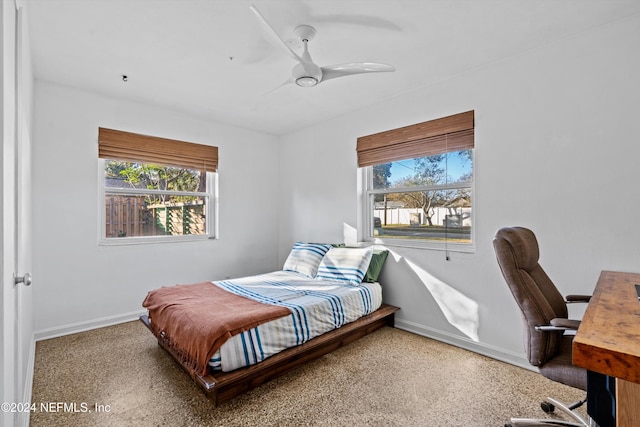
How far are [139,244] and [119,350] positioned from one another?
122cm

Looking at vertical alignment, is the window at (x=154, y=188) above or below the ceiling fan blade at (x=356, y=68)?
below

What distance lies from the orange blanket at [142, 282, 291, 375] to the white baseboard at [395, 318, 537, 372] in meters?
1.55

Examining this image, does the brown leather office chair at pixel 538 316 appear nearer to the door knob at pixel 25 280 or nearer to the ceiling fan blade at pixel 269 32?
the ceiling fan blade at pixel 269 32

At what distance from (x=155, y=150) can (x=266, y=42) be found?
2098 millimetres

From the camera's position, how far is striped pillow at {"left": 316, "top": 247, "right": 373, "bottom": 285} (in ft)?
10.8

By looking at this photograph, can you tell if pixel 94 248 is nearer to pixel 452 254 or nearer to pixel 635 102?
pixel 452 254

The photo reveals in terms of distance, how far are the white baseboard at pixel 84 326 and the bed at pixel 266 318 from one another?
75 cm

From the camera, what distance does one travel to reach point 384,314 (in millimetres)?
3205

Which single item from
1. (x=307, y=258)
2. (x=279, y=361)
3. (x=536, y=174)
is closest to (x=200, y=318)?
(x=279, y=361)

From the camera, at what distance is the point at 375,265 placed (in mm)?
3424

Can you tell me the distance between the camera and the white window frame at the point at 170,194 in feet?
11.0

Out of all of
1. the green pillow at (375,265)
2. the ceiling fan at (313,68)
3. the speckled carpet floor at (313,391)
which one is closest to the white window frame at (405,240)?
the green pillow at (375,265)

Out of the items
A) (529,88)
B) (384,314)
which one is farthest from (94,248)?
(529,88)

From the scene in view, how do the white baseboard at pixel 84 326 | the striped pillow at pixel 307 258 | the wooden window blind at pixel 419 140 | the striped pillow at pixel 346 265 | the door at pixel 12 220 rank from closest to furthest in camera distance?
the door at pixel 12 220 → the wooden window blind at pixel 419 140 → the white baseboard at pixel 84 326 → the striped pillow at pixel 346 265 → the striped pillow at pixel 307 258
